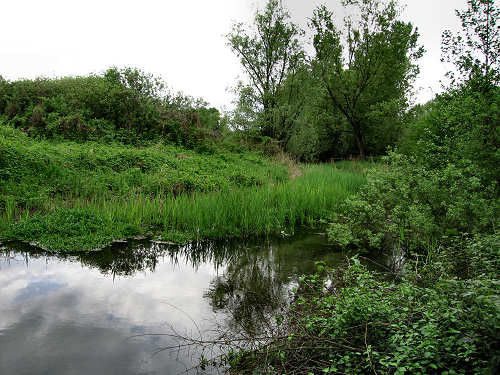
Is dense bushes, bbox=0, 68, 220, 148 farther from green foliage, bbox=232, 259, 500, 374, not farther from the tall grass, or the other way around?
green foliage, bbox=232, 259, 500, 374

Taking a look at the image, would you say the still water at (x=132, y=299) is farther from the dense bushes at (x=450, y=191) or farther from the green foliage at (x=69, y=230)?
the dense bushes at (x=450, y=191)

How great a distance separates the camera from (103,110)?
579 inches

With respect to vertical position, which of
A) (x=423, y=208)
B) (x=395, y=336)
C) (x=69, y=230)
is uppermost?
(x=423, y=208)

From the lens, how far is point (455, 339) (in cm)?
222

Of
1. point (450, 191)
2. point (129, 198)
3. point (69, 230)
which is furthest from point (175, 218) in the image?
point (450, 191)

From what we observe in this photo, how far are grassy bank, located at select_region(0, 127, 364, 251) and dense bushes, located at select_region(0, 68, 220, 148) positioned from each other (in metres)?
1.66

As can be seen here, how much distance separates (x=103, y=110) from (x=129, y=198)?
326 inches

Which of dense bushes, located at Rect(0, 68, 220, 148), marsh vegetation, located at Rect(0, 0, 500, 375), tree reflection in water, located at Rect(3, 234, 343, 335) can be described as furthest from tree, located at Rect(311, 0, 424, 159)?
tree reflection in water, located at Rect(3, 234, 343, 335)

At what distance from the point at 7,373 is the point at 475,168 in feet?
20.1

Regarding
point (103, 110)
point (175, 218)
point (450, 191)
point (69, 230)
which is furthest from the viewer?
point (103, 110)

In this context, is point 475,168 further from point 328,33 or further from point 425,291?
point 328,33

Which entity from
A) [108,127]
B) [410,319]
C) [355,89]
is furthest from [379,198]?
[355,89]

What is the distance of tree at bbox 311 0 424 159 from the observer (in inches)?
813

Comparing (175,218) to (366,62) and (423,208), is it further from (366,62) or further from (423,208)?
(366,62)
